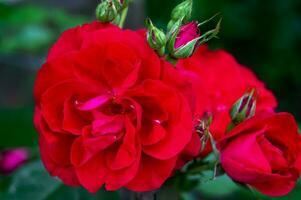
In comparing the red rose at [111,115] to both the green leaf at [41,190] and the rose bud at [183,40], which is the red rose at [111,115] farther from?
the green leaf at [41,190]

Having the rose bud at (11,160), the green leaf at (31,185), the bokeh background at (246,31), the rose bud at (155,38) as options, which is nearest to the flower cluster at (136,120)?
the rose bud at (155,38)

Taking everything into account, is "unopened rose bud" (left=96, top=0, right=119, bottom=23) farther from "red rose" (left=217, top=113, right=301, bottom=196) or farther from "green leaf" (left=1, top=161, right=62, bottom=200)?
"green leaf" (left=1, top=161, right=62, bottom=200)

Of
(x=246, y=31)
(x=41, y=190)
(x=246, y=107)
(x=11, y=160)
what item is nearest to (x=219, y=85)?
(x=246, y=107)

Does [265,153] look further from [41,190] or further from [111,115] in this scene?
[41,190]

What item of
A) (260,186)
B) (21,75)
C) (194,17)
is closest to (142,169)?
(260,186)

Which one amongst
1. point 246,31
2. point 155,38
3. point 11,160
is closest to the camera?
point 155,38

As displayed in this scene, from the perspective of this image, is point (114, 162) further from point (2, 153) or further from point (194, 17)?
point (194, 17)
